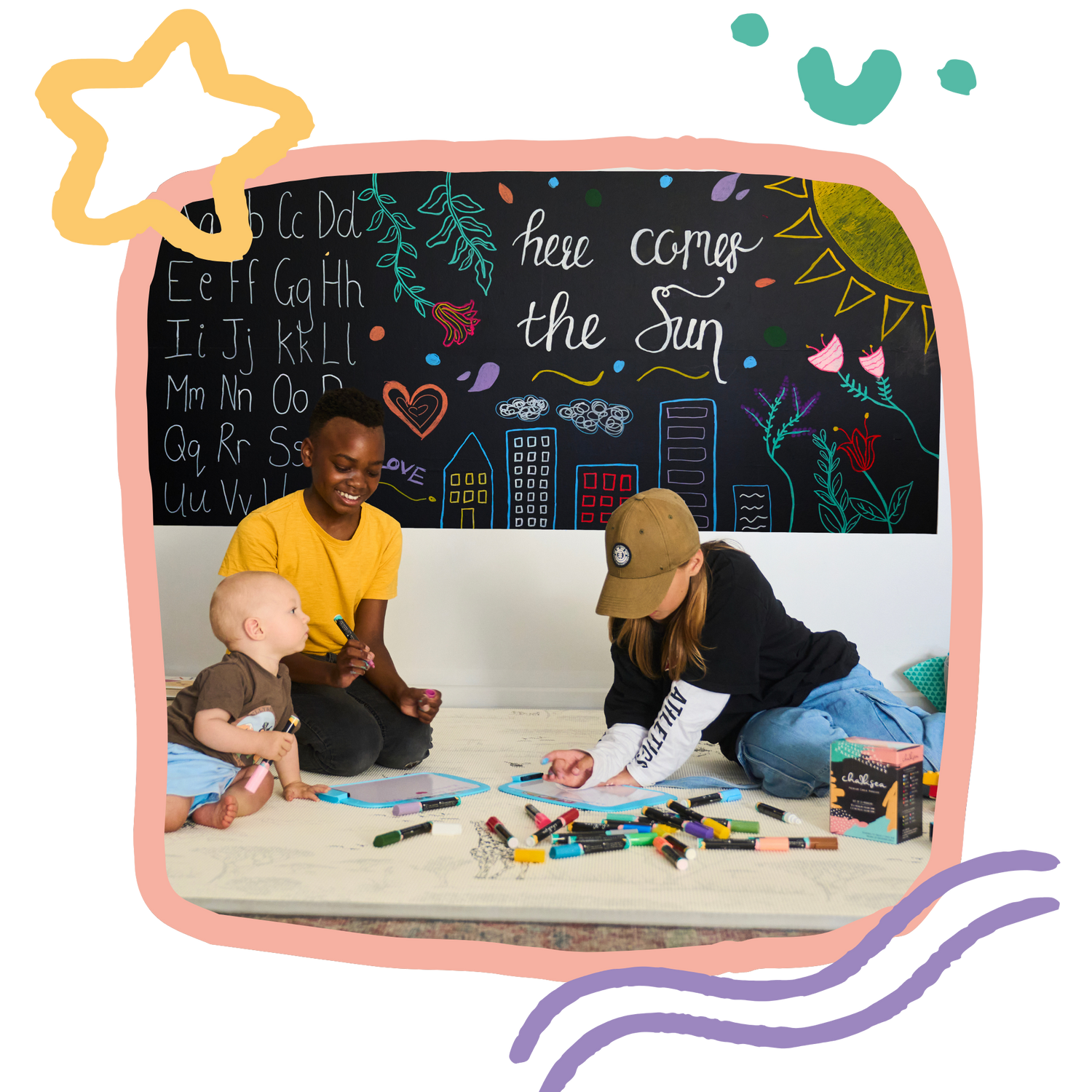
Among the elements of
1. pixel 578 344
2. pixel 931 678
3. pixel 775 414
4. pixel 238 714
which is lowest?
pixel 931 678

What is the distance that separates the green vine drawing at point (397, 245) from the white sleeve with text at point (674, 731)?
5.22ft

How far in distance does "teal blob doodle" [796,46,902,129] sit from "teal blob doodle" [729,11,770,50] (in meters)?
0.06

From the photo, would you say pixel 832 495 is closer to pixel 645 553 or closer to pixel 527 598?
pixel 527 598

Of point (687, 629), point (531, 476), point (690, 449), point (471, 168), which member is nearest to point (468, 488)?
point (531, 476)

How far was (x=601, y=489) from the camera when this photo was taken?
114 inches

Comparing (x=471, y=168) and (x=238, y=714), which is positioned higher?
(x=471, y=168)

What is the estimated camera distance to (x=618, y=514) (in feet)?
6.00

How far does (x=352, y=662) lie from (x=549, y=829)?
2.13 feet

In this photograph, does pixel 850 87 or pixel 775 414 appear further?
pixel 775 414

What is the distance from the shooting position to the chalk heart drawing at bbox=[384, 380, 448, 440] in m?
2.90

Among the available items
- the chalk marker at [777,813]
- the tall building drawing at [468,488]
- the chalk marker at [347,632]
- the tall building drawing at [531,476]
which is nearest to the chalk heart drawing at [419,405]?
the tall building drawing at [468,488]

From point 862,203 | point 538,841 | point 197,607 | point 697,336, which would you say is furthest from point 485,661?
point 862,203

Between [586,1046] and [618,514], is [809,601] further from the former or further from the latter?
[586,1046]

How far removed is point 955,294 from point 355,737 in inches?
57.2
